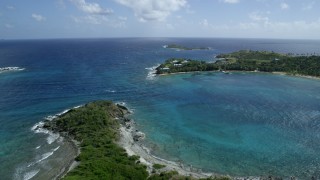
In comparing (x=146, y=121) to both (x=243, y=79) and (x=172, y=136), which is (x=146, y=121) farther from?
(x=243, y=79)

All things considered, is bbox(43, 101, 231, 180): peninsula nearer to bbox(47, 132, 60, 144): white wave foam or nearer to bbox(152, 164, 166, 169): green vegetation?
bbox(152, 164, 166, 169): green vegetation

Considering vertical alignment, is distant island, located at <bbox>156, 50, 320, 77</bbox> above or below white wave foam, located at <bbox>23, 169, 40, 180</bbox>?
above

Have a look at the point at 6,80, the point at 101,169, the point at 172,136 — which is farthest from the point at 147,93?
the point at 6,80

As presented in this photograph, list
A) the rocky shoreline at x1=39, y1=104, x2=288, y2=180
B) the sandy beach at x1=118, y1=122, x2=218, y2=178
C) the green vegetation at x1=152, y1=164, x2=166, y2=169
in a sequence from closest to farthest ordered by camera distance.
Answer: the rocky shoreline at x1=39, y1=104, x2=288, y2=180 < the sandy beach at x1=118, y1=122, x2=218, y2=178 < the green vegetation at x1=152, y1=164, x2=166, y2=169

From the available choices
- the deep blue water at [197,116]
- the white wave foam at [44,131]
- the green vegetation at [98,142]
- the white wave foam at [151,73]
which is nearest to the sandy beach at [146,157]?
the green vegetation at [98,142]

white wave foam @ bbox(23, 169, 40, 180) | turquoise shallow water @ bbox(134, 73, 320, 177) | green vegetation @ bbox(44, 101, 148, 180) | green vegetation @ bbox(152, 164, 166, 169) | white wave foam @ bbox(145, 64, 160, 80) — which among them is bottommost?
white wave foam @ bbox(23, 169, 40, 180)

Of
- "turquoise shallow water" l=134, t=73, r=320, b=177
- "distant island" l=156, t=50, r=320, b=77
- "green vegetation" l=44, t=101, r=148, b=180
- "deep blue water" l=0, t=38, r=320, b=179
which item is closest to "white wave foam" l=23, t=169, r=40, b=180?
"deep blue water" l=0, t=38, r=320, b=179

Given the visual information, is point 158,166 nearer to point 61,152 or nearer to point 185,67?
point 61,152
